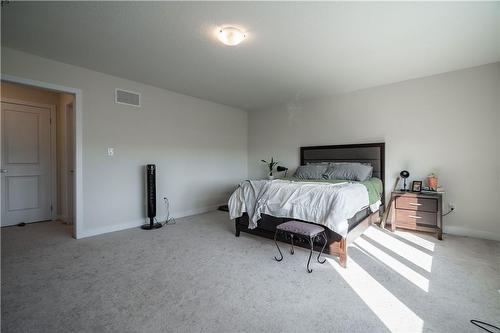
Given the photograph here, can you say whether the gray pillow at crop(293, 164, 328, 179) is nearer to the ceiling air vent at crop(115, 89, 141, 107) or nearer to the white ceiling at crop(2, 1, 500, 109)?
the white ceiling at crop(2, 1, 500, 109)

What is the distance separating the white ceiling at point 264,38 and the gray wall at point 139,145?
0.86 ft

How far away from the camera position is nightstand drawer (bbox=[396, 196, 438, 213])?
10.6ft

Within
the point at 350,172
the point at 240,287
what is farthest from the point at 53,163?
the point at 350,172

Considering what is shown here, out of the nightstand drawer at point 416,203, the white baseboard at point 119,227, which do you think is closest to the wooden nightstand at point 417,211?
the nightstand drawer at point 416,203

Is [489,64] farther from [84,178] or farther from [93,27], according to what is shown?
[84,178]

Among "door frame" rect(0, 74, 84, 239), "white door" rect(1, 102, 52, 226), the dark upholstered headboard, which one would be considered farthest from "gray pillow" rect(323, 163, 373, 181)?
"white door" rect(1, 102, 52, 226)

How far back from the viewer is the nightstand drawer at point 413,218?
10.5 feet

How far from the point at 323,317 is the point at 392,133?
346cm

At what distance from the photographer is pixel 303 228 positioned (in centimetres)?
233

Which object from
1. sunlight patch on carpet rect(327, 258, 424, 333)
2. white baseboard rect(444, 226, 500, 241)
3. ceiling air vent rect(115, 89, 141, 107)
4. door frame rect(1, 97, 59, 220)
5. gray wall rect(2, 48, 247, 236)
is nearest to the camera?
sunlight patch on carpet rect(327, 258, 424, 333)

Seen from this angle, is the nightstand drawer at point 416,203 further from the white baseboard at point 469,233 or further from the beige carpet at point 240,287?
the white baseboard at point 469,233

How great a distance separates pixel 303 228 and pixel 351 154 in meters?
2.59

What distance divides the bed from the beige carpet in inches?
6.4

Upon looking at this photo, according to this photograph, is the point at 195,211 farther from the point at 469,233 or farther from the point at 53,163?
A: the point at 469,233
